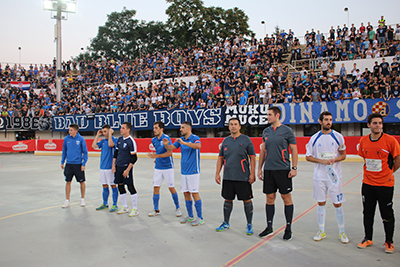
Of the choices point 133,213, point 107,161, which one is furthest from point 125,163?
point 133,213

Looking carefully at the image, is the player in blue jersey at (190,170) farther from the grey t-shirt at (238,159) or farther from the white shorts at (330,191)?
the white shorts at (330,191)

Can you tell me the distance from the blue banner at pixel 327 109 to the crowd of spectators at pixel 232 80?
0.43 metres

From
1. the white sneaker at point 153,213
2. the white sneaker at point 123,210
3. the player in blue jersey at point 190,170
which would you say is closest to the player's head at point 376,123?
the player in blue jersey at point 190,170

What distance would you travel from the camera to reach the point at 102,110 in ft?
94.5

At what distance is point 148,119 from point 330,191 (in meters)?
21.4

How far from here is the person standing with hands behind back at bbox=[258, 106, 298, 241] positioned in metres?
5.22

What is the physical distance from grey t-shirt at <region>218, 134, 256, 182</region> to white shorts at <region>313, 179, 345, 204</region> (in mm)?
1156

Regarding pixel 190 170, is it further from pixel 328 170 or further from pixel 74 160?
pixel 74 160

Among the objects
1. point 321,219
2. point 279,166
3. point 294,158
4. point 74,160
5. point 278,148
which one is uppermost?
point 278,148

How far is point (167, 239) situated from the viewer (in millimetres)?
5406

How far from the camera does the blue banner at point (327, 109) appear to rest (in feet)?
58.4

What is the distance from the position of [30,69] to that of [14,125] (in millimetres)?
9286

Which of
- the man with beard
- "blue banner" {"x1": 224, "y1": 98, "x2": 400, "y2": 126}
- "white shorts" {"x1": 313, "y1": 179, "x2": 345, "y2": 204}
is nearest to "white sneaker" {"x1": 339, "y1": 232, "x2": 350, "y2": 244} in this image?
the man with beard

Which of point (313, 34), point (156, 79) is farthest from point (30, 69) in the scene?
point (313, 34)
